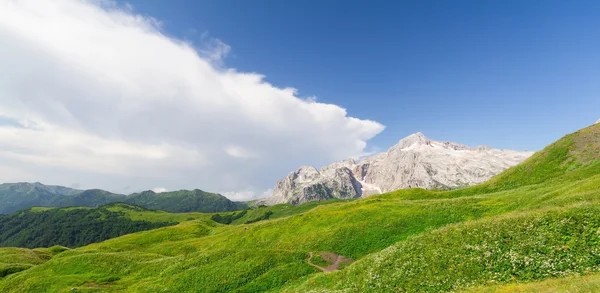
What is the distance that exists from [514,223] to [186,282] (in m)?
41.3

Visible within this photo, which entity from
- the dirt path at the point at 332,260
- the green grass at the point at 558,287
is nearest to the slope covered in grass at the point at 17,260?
the dirt path at the point at 332,260

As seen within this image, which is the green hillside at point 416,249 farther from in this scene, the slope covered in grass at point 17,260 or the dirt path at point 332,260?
the slope covered in grass at point 17,260

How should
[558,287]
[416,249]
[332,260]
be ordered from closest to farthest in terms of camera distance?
[558,287] < [416,249] < [332,260]

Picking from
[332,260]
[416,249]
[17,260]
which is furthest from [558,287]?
[17,260]

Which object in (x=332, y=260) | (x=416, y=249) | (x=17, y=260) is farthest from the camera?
(x=17, y=260)

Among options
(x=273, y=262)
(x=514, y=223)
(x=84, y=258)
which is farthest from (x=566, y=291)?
(x=84, y=258)

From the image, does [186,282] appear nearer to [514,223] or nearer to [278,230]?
[278,230]

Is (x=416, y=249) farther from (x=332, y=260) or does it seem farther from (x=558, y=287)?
(x=332, y=260)

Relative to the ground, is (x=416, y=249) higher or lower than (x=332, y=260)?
higher

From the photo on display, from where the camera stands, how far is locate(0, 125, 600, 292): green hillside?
2187 cm

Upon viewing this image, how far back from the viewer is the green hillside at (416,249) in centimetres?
2187

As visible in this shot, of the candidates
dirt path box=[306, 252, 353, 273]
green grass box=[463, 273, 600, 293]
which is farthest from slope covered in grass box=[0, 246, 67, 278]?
green grass box=[463, 273, 600, 293]

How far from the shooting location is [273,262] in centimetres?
4459

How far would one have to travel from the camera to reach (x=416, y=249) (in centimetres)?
2930
